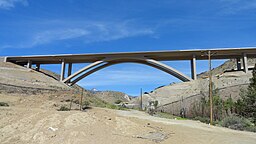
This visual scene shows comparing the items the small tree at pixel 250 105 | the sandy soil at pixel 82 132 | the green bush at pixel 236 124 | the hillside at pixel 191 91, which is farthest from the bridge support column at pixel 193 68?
the sandy soil at pixel 82 132

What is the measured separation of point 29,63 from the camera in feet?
230

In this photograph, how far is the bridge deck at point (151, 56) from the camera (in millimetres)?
58500

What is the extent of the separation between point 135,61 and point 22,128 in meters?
53.8

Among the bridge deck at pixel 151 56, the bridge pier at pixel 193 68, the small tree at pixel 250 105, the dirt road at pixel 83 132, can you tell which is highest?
the bridge deck at pixel 151 56

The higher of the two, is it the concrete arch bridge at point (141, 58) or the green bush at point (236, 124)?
the concrete arch bridge at point (141, 58)

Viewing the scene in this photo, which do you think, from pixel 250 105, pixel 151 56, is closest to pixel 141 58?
pixel 151 56

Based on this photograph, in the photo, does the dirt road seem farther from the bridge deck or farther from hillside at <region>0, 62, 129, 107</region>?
the bridge deck

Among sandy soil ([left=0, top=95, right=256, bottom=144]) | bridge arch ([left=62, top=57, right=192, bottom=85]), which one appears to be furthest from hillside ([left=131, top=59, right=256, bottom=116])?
sandy soil ([left=0, top=95, right=256, bottom=144])

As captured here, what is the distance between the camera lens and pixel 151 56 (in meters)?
64.9

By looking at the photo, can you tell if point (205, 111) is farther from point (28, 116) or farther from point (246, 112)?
point (28, 116)

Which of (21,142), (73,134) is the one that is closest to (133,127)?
(73,134)

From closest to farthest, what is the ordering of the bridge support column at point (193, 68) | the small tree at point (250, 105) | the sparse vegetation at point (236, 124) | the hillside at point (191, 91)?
the sparse vegetation at point (236, 124) < the small tree at point (250, 105) < the hillside at point (191, 91) < the bridge support column at point (193, 68)

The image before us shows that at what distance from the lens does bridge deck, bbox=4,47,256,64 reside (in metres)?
58.5

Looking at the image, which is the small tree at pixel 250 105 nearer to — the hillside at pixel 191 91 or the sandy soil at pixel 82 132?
the sandy soil at pixel 82 132
